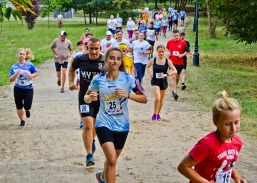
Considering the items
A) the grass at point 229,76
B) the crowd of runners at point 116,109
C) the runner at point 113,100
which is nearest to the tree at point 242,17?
the grass at point 229,76

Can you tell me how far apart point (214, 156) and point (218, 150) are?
0.06m

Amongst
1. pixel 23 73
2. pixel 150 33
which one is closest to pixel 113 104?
pixel 23 73

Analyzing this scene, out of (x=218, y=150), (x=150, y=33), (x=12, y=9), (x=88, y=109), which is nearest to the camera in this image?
(x=218, y=150)

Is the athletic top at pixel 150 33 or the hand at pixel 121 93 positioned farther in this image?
the athletic top at pixel 150 33

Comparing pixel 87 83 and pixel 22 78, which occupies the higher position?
pixel 87 83

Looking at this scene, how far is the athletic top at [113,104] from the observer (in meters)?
7.01

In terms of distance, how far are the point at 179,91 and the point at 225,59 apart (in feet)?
41.9

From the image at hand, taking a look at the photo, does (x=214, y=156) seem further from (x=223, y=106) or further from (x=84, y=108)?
(x=84, y=108)

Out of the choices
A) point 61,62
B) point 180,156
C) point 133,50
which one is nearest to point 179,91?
point 133,50

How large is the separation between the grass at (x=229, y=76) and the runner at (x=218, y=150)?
6.93 metres

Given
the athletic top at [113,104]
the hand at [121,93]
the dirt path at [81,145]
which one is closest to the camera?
the hand at [121,93]

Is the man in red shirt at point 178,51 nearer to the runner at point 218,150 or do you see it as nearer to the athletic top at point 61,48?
the athletic top at point 61,48

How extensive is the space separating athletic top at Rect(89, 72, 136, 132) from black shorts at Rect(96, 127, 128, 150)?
5 centimetres

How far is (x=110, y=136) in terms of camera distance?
6926 millimetres
